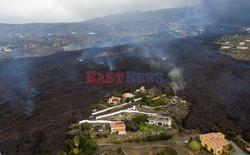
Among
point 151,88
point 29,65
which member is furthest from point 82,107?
point 29,65

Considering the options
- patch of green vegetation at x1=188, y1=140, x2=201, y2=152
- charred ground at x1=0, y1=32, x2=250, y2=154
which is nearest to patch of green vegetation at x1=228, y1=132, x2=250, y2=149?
charred ground at x1=0, y1=32, x2=250, y2=154

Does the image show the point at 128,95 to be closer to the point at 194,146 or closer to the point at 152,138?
the point at 152,138

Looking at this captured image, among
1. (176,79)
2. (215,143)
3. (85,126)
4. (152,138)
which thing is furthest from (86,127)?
(176,79)

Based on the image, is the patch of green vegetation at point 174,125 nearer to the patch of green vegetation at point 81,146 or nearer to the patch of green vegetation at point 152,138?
the patch of green vegetation at point 152,138

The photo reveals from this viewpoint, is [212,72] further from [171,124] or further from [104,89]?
[171,124]

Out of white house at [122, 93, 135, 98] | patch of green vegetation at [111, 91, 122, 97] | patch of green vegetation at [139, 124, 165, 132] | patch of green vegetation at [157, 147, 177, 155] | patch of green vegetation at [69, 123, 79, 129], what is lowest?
patch of green vegetation at [69, 123, 79, 129]

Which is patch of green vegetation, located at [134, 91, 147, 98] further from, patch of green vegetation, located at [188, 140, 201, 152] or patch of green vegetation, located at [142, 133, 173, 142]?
patch of green vegetation, located at [188, 140, 201, 152]

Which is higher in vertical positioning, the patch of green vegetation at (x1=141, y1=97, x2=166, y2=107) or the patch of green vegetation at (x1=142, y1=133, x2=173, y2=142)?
the patch of green vegetation at (x1=141, y1=97, x2=166, y2=107)

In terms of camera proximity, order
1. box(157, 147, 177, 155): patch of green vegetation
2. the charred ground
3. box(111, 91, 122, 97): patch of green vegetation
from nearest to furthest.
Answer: box(157, 147, 177, 155): patch of green vegetation → the charred ground → box(111, 91, 122, 97): patch of green vegetation
